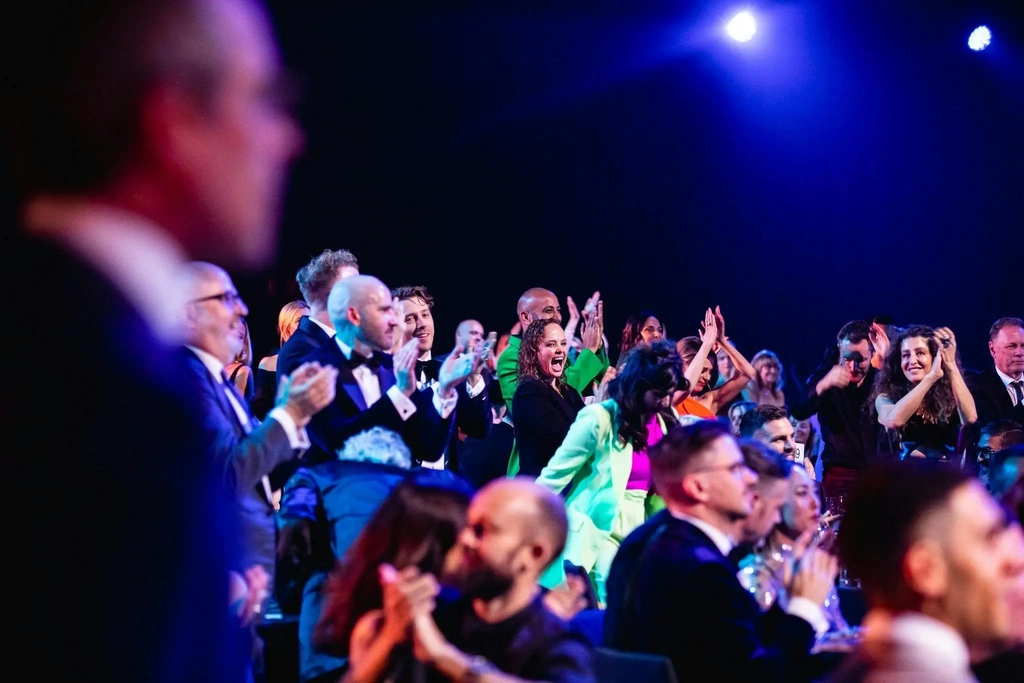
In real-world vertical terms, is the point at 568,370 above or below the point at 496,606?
above

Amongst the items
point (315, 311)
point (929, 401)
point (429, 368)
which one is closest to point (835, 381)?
point (929, 401)

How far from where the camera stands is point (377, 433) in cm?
340

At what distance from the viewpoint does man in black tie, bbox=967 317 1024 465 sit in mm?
5660

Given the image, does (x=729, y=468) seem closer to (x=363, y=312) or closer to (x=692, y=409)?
(x=363, y=312)

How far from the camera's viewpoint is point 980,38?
9.58m

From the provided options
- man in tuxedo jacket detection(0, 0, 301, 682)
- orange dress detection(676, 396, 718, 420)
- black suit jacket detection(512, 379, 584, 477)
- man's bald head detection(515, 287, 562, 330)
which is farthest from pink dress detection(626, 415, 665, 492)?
man in tuxedo jacket detection(0, 0, 301, 682)

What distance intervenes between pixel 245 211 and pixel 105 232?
0.11 meters

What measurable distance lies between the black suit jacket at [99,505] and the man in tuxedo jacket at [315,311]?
288cm

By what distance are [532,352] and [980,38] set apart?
22.0 feet

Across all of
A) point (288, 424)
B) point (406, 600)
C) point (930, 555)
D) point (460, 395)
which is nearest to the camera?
point (930, 555)

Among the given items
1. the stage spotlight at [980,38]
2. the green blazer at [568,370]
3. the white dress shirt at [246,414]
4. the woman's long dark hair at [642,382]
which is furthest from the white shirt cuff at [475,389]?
the stage spotlight at [980,38]

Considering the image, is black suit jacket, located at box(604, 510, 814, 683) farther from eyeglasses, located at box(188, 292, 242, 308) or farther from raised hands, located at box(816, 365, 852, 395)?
raised hands, located at box(816, 365, 852, 395)

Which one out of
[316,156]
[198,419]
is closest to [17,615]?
[198,419]

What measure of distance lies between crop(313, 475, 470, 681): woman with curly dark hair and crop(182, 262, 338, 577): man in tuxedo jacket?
315mm
